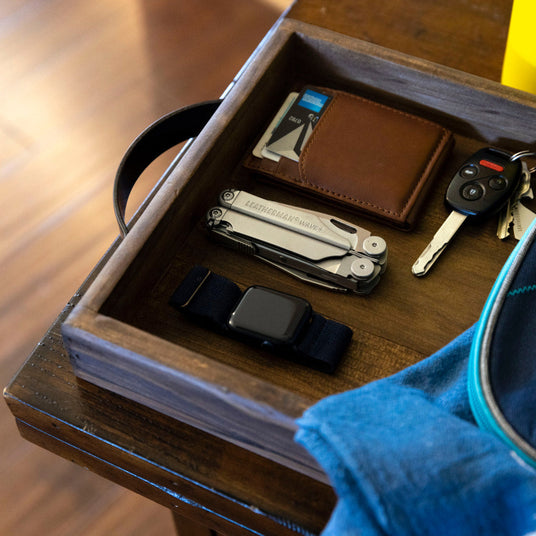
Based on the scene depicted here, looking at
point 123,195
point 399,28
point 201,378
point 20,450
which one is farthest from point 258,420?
point 20,450

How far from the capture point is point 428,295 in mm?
541

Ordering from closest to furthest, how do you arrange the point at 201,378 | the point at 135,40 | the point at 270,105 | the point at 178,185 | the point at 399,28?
the point at 201,378 → the point at 178,185 → the point at 270,105 → the point at 399,28 → the point at 135,40

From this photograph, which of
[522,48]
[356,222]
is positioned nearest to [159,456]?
[356,222]

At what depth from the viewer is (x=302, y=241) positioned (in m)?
0.54

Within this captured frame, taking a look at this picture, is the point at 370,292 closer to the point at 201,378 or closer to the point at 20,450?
the point at 201,378

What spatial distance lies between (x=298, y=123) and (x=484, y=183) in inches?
6.4

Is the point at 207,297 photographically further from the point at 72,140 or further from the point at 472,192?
the point at 72,140

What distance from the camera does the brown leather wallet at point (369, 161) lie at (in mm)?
567

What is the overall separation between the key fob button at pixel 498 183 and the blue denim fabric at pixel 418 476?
0.24 metres

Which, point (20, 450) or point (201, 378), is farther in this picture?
point (20, 450)

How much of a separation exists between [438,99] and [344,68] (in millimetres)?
89

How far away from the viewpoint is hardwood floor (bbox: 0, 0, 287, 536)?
93 cm

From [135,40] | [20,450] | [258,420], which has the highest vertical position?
[258,420]

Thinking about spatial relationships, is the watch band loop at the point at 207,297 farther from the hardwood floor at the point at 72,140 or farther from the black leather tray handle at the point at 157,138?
the hardwood floor at the point at 72,140
